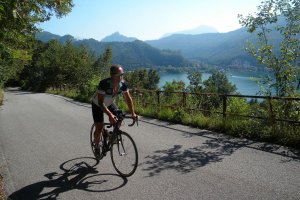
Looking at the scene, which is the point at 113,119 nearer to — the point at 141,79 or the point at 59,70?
the point at 59,70

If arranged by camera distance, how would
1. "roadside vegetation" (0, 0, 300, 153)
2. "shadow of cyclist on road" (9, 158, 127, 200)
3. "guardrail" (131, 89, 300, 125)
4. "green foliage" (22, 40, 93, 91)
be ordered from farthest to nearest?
1. "green foliage" (22, 40, 93, 91)
2. "guardrail" (131, 89, 300, 125)
3. "roadside vegetation" (0, 0, 300, 153)
4. "shadow of cyclist on road" (9, 158, 127, 200)

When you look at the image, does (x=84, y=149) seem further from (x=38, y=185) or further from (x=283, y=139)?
(x=283, y=139)

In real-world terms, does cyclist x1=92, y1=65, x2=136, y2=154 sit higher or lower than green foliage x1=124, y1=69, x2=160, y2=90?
higher

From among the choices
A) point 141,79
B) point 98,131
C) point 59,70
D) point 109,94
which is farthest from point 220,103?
point 141,79

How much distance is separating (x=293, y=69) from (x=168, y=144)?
4515mm

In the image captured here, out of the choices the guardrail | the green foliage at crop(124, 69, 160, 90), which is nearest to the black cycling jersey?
the guardrail

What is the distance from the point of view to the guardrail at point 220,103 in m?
8.84

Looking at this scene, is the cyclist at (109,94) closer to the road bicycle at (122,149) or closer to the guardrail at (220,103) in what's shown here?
the road bicycle at (122,149)

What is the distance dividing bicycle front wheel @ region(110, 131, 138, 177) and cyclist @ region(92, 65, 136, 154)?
17.5 inches

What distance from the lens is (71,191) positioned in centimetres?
555

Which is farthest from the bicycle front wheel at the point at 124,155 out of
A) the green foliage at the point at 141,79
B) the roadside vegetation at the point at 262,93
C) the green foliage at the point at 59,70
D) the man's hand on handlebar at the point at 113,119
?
the green foliage at the point at 141,79

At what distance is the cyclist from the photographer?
19.4 ft

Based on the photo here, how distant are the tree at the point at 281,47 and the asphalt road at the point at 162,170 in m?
2.67

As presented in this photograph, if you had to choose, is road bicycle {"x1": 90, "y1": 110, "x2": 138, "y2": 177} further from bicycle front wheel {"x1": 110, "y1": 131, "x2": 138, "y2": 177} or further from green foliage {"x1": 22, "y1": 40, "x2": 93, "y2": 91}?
green foliage {"x1": 22, "y1": 40, "x2": 93, "y2": 91}
